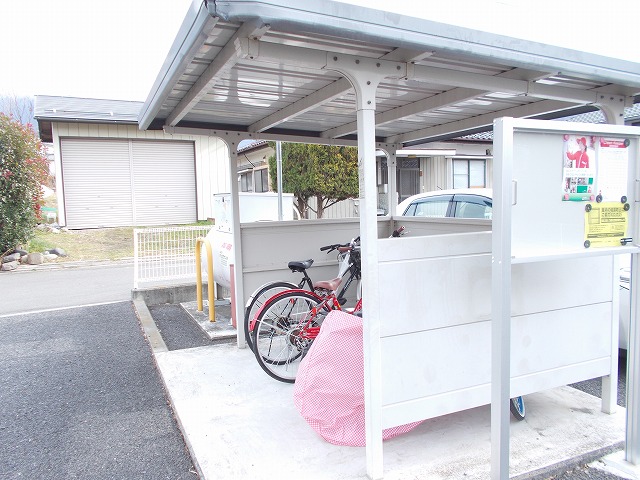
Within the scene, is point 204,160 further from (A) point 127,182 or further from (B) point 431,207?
(B) point 431,207

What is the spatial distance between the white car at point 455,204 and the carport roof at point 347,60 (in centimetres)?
130

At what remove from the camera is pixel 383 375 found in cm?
242

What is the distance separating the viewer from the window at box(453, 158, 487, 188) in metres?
16.4

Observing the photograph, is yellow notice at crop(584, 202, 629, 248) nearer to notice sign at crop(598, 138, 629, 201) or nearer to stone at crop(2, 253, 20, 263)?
notice sign at crop(598, 138, 629, 201)

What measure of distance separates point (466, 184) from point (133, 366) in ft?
47.7

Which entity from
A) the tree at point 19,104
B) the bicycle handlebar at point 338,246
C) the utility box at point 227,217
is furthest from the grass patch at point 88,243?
the tree at point 19,104

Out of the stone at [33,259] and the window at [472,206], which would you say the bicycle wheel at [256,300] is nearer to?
the window at [472,206]

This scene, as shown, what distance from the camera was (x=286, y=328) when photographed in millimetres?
3768

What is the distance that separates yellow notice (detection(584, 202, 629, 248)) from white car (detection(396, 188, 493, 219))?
2.39m

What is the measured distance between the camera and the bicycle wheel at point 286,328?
12.2ft

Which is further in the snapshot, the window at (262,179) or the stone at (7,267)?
the window at (262,179)

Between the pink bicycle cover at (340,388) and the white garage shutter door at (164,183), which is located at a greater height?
the white garage shutter door at (164,183)

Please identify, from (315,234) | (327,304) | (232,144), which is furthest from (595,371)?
(232,144)

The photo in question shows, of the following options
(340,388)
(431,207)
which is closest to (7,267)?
(431,207)
